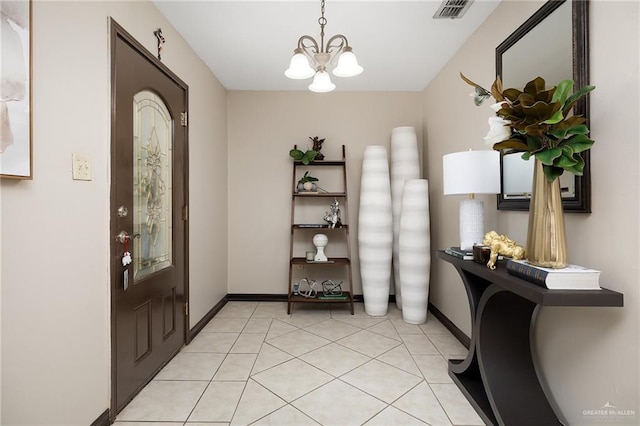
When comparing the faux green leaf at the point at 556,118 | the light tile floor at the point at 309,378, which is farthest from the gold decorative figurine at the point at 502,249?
the light tile floor at the point at 309,378

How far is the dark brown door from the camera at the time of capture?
170cm

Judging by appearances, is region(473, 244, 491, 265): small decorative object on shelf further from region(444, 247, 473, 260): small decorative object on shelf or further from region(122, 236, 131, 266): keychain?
region(122, 236, 131, 266): keychain

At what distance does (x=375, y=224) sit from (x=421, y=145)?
1.25m

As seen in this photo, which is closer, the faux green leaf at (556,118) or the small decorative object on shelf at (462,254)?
the faux green leaf at (556,118)

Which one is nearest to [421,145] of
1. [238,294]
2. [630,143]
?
[630,143]

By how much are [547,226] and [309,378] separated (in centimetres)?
165

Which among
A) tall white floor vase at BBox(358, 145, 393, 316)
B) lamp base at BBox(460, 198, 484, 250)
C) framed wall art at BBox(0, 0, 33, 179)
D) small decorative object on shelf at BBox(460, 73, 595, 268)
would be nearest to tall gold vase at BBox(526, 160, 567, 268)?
small decorative object on shelf at BBox(460, 73, 595, 268)

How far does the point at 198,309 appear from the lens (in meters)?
2.84

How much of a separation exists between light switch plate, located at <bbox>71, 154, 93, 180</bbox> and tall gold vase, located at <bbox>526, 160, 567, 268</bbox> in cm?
210

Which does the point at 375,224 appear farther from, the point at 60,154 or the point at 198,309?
the point at 60,154

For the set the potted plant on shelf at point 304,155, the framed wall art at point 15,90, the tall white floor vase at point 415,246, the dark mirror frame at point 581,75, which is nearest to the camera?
the framed wall art at point 15,90

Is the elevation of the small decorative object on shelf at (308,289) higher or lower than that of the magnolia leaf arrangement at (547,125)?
lower

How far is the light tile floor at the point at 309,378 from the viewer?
1661 mm

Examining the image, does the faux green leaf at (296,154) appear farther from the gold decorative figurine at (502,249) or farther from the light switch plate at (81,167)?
the gold decorative figurine at (502,249)
